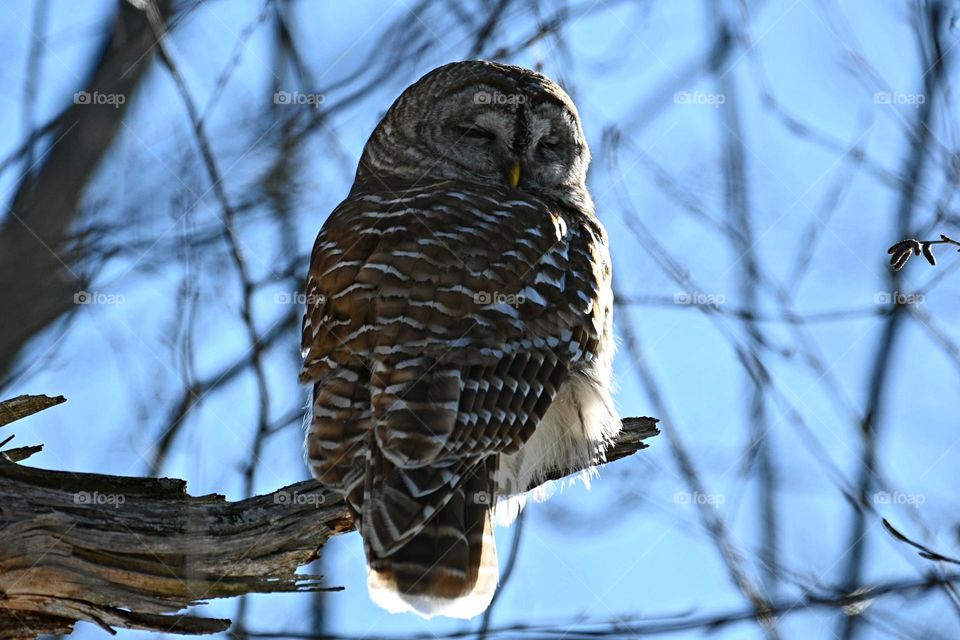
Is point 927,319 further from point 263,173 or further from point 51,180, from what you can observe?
point 51,180

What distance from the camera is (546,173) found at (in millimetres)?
6055

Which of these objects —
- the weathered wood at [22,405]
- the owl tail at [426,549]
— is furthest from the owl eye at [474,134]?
the weathered wood at [22,405]

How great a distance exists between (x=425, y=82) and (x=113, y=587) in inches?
142

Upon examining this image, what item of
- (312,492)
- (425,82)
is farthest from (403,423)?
(425,82)

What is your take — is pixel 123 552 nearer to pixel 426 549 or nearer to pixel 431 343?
pixel 426 549

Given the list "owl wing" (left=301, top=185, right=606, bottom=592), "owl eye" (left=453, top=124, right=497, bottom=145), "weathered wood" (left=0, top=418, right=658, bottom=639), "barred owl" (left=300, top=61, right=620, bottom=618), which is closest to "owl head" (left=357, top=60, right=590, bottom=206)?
"owl eye" (left=453, top=124, right=497, bottom=145)

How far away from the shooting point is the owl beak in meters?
5.84

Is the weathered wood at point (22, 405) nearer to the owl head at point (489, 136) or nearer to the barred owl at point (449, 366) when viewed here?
the barred owl at point (449, 366)

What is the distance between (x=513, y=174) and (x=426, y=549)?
2405 millimetres

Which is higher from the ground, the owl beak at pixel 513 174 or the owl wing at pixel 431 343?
the owl beak at pixel 513 174

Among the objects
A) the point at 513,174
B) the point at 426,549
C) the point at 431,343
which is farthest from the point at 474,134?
the point at 426,549

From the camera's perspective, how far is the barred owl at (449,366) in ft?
13.6

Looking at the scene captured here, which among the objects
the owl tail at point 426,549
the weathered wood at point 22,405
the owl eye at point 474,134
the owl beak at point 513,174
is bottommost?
the owl tail at point 426,549

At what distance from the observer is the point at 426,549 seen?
4141 mm
